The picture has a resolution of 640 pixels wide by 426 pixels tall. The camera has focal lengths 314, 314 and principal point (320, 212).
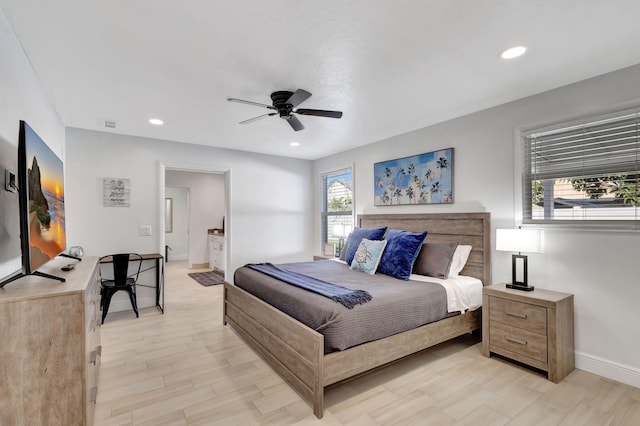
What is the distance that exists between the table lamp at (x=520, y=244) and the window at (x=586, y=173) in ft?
1.02

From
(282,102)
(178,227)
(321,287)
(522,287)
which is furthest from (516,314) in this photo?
(178,227)

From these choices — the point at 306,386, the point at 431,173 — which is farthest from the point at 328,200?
the point at 306,386

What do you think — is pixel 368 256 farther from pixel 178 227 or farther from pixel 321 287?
pixel 178 227

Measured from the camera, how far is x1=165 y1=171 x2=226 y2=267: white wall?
24.7 ft

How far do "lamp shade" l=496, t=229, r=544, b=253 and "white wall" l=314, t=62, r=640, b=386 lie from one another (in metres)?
0.27

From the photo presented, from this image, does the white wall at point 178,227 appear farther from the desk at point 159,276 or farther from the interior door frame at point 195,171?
the desk at point 159,276

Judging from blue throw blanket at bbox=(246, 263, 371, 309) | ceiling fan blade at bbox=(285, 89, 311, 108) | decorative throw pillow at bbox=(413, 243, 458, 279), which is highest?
ceiling fan blade at bbox=(285, 89, 311, 108)

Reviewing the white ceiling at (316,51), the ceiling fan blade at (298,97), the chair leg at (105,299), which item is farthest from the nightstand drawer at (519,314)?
the chair leg at (105,299)

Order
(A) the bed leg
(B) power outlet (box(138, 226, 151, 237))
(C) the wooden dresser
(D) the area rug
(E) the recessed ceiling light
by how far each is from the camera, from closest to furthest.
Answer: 1. (C) the wooden dresser
2. (A) the bed leg
3. (E) the recessed ceiling light
4. (B) power outlet (box(138, 226, 151, 237))
5. (D) the area rug

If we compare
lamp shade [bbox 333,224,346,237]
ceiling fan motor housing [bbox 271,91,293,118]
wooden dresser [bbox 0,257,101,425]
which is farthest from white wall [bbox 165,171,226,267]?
wooden dresser [bbox 0,257,101,425]

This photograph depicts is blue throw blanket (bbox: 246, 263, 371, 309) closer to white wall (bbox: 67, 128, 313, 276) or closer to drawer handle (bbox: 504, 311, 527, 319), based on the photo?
drawer handle (bbox: 504, 311, 527, 319)

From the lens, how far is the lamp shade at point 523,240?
2.67 m

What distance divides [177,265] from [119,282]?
14.3 feet

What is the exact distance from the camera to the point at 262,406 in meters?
2.14
